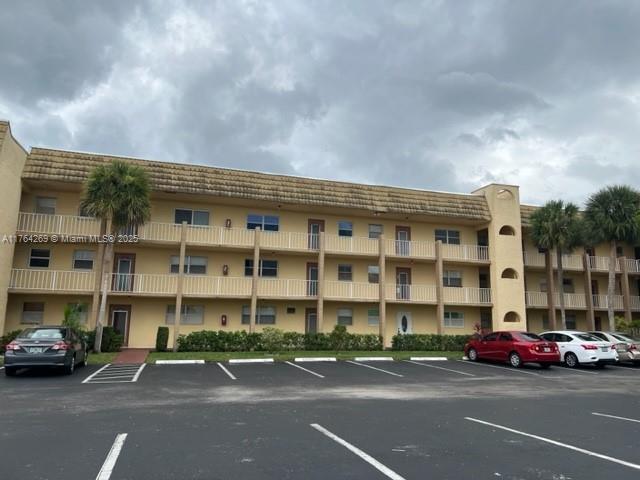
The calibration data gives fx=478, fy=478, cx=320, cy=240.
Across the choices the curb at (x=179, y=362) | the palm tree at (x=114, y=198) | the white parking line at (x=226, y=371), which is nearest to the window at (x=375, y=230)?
the palm tree at (x=114, y=198)

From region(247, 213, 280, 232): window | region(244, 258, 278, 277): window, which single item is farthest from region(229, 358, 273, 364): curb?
region(247, 213, 280, 232): window

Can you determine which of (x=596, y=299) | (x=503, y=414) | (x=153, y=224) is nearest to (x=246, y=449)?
(x=503, y=414)

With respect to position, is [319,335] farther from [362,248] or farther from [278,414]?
[278,414]

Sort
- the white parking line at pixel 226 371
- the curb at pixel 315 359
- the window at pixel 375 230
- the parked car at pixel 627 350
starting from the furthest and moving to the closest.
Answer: the window at pixel 375 230 < the curb at pixel 315 359 < the parked car at pixel 627 350 < the white parking line at pixel 226 371

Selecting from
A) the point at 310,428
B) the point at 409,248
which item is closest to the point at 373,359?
the point at 409,248

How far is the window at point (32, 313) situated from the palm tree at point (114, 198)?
4114 millimetres

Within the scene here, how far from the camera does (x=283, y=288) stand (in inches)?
995

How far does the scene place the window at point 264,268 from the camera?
26453 mm

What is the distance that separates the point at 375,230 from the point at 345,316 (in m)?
5.46

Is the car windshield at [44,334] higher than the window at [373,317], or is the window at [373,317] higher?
the window at [373,317]

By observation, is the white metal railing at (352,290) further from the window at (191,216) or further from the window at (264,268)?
the window at (191,216)

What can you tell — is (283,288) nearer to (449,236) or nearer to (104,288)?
(104,288)

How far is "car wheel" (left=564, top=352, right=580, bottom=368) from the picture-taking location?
19.8 metres

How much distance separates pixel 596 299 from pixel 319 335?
65.4ft
